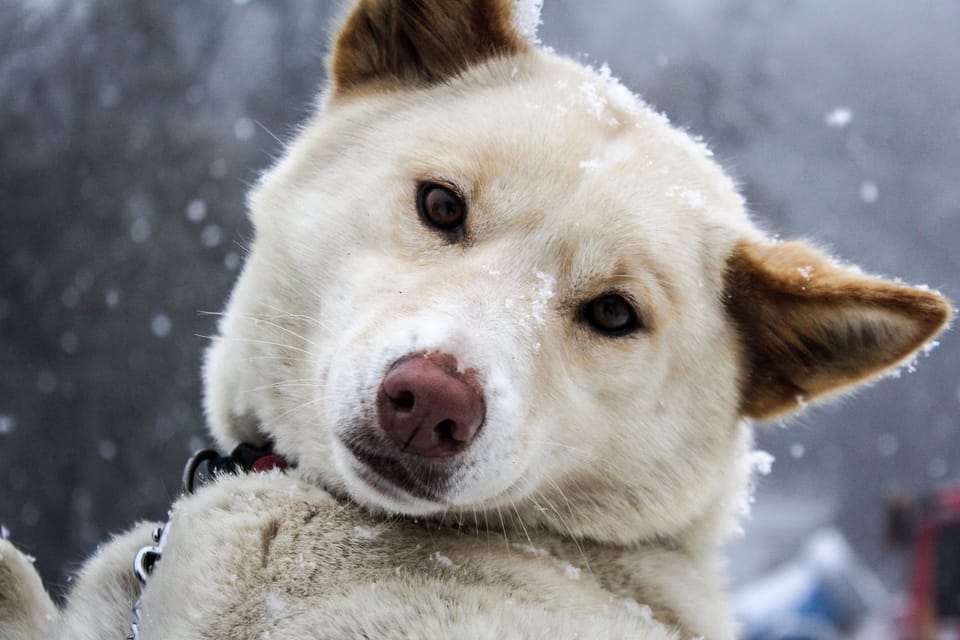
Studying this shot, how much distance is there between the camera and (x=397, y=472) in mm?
1941

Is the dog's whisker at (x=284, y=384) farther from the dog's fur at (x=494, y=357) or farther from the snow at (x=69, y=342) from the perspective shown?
the snow at (x=69, y=342)

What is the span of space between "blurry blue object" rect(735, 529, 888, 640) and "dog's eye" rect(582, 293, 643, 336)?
10793mm

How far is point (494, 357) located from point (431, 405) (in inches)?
9.5

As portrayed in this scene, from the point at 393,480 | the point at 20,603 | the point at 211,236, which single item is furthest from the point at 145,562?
the point at 211,236

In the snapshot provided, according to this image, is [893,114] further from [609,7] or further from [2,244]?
[2,244]

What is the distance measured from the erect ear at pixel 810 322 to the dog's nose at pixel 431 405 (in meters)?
1.10

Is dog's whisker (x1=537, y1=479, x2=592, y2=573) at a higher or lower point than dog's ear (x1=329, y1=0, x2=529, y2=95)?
lower

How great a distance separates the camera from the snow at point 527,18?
2729 millimetres

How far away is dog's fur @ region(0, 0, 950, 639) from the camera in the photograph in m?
1.95

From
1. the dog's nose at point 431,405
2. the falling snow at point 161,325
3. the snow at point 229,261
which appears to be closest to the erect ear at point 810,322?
the dog's nose at point 431,405

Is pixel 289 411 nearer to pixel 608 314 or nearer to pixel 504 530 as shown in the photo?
pixel 504 530

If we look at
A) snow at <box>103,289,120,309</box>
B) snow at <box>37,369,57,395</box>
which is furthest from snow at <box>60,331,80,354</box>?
snow at <box>103,289,120,309</box>

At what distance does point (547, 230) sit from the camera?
2279 mm

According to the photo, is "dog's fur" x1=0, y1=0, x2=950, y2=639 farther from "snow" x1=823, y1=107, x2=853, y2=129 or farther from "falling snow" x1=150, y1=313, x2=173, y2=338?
"snow" x1=823, y1=107, x2=853, y2=129
